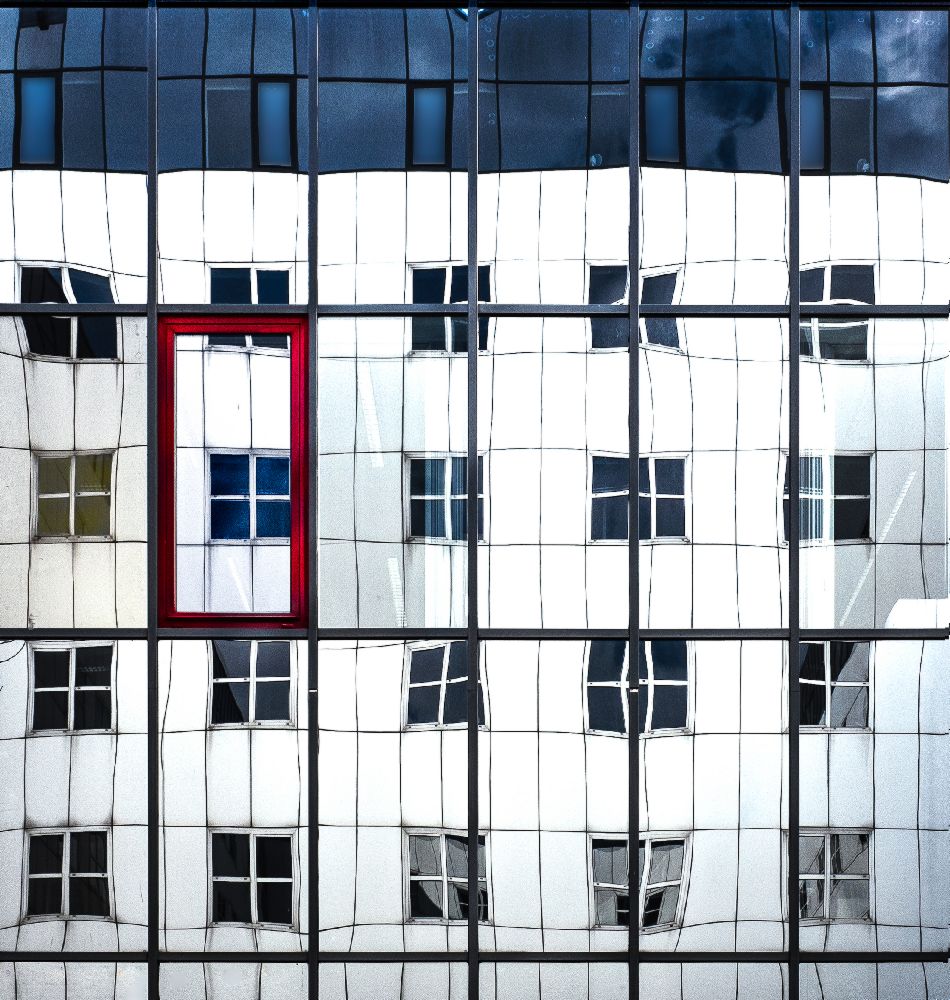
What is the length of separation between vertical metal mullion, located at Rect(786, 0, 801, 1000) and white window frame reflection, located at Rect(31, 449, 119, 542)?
4689mm

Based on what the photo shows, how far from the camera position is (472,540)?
15.8 feet

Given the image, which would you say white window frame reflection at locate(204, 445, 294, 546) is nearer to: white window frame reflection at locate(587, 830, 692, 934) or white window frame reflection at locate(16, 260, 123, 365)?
white window frame reflection at locate(16, 260, 123, 365)

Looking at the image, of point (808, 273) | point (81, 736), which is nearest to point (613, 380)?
point (808, 273)

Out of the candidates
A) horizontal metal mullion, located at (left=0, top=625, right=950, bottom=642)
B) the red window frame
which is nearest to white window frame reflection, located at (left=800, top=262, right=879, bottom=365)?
horizontal metal mullion, located at (left=0, top=625, right=950, bottom=642)

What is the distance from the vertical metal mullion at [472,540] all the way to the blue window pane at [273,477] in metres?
1.27

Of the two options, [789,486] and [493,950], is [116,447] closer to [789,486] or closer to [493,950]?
[493,950]

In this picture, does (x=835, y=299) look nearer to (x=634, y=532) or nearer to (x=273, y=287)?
(x=634, y=532)

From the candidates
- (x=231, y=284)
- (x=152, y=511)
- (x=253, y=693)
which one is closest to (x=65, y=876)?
(x=253, y=693)

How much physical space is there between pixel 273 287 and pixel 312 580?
2.03 metres

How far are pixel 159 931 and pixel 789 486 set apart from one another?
5314 millimetres

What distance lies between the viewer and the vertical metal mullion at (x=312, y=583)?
4.79 m

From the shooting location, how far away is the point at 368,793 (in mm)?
4820

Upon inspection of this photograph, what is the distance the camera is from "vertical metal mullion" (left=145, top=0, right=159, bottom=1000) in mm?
4805

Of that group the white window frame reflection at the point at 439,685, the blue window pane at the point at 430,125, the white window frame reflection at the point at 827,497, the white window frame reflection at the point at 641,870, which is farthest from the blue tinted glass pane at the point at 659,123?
the white window frame reflection at the point at 641,870
